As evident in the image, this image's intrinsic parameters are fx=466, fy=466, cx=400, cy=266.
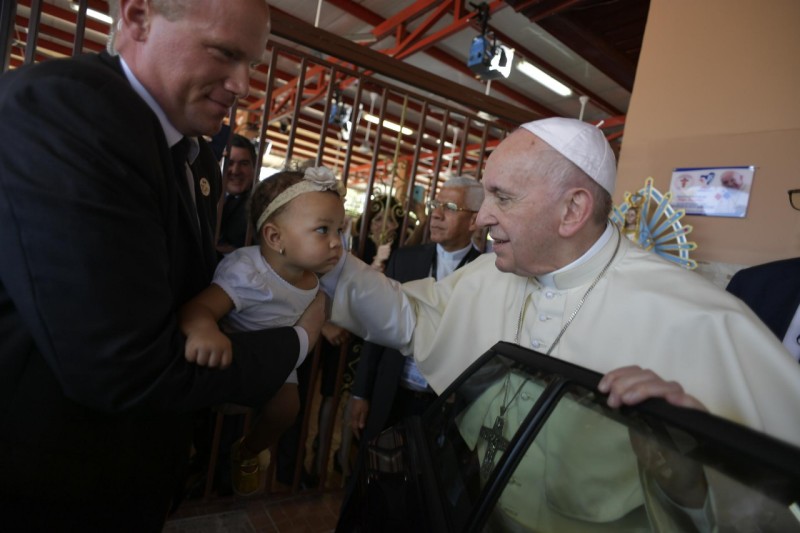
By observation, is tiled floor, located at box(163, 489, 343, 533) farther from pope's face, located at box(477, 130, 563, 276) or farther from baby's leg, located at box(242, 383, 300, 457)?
pope's face, located at box(477, 130, 563, 276)

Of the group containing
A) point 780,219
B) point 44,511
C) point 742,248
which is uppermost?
point 780,219

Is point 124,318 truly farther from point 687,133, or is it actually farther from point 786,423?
point 687,133

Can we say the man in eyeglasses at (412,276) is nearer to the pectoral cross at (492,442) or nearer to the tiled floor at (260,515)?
the tiled floor at (260,515)

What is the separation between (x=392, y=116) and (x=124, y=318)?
16415 millimetres

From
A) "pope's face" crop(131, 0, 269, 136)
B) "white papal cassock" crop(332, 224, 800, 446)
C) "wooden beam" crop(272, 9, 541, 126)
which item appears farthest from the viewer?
"wooden beam" crop(272, 9, 541, 126)

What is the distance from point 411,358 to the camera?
9.78 feet

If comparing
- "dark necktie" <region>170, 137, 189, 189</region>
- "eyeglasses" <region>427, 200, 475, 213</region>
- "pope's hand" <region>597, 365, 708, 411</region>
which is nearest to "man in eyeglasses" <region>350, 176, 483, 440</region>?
"eyeglasses" <region>427, 200, 475, 213</region>

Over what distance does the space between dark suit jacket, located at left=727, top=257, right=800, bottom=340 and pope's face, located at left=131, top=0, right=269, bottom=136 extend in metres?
2.69

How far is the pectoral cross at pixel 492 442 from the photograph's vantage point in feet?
3.65

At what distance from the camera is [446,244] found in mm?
3379

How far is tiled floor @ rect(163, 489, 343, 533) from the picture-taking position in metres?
2.96

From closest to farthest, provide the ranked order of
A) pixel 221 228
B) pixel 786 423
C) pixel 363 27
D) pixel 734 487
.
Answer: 1. pixel 734 487
2. pixel 786 423
3. pixel 221 228
4. pixel 363 27

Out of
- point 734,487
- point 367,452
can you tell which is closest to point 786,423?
point 734,487

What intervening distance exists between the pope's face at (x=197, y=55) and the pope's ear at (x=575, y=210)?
3.92ft
